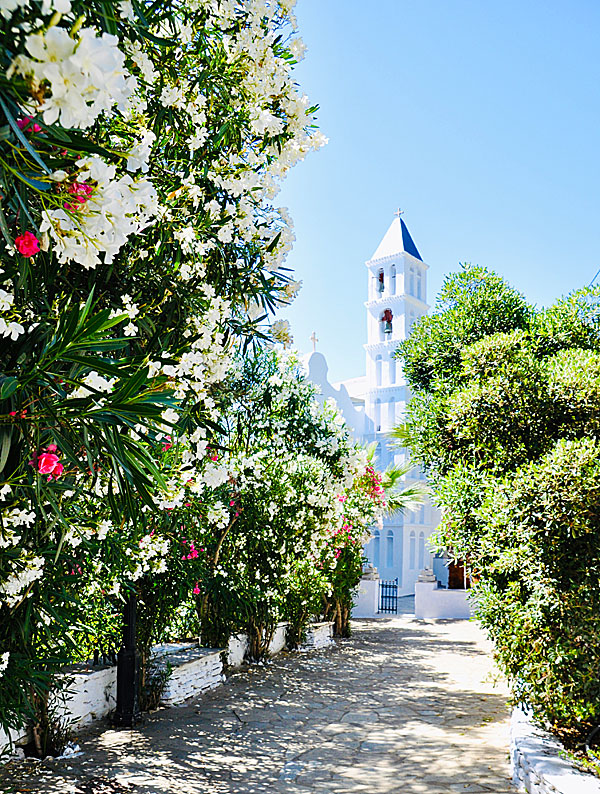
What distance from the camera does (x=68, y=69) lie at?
1065mm

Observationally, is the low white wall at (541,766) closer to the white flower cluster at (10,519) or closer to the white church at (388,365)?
the white flower cluster at (10,519)

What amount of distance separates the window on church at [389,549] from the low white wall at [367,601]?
9559mm

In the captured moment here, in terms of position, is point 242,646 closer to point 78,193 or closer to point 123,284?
point 123,284

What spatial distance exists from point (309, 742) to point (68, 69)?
223 inches

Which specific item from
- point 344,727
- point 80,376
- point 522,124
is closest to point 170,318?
point 80,376

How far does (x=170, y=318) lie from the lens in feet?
11.2

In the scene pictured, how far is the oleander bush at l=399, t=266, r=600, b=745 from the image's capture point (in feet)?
14.4

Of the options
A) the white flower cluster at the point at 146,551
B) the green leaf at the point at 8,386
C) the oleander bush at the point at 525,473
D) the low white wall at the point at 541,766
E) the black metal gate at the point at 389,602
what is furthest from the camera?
the black metal gate at the point at 389,602

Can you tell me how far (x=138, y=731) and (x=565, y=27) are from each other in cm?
859

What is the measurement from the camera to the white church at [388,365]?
26.8 m

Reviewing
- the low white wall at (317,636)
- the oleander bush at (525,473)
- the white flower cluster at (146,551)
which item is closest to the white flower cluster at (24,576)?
the white flower cluster at (146,551)

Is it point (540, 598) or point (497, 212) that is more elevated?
point (497, 212)

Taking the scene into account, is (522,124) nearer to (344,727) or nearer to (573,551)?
(573,551)

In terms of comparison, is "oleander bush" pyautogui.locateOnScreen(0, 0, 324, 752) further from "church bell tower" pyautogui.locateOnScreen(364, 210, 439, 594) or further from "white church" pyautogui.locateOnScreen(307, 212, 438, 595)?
"white church" pyautogui.locateOnScreen(307, 212, 438, 595)
